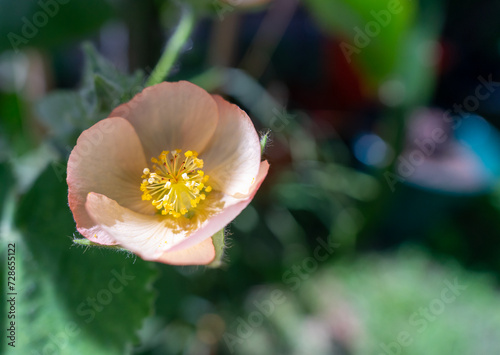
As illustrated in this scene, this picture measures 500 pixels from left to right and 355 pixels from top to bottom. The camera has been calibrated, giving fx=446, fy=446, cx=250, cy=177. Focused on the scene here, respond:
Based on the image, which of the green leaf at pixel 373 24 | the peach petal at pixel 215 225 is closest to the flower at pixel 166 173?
the peach petal at pixel 215 225

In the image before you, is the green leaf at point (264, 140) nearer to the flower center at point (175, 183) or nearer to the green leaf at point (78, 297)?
the flower center at point (175, 183)

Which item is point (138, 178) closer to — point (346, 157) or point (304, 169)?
point (304, 169)

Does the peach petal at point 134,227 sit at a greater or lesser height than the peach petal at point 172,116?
lesser

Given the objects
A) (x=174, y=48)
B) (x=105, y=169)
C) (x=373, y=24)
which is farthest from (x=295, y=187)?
(x=105, y=169)

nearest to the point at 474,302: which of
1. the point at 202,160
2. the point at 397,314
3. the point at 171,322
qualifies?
the point at 397,314

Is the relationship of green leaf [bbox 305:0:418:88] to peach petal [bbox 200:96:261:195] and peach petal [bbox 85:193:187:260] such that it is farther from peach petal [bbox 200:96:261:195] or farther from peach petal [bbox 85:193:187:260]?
peach petal [bbox 85:193:187:260]

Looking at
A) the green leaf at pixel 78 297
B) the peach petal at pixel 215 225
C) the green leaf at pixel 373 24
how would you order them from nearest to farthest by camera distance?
the peach petal at pixel 215 225
the green leaf at pixel 78 297
the green leaf at pixel 373 24

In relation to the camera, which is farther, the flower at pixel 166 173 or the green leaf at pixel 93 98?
the green leaf at pixel 93 98

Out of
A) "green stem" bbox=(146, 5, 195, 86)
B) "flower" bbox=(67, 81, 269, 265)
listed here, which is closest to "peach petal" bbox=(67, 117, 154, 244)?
"flower" bbox=(67, 81, 269, 265)

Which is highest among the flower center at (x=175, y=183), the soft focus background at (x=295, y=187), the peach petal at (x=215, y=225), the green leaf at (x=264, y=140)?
the green leaf at (x=264, y=140)
